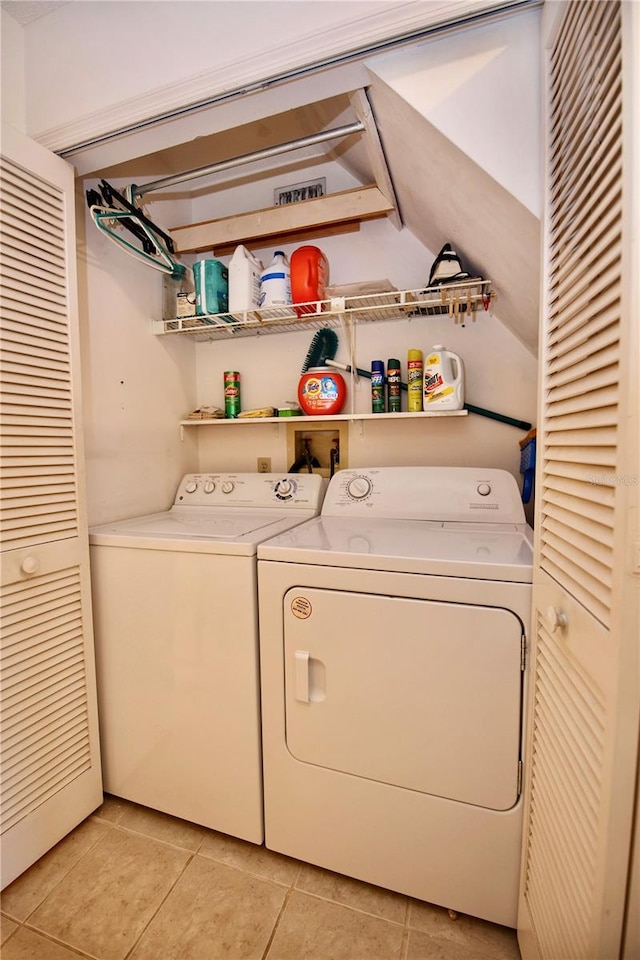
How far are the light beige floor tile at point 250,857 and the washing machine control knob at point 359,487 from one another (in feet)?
4.36

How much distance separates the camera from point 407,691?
116cm

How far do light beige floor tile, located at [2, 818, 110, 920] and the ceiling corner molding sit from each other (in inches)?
95.1

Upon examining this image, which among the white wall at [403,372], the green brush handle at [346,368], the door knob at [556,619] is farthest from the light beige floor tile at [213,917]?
the green brush handle at [346,368]

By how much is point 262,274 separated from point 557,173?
4.26 feet

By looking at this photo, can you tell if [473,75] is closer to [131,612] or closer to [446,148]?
[446,148]

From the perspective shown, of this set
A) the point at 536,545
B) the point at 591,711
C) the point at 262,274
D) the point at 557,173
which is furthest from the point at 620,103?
the point at 262,274

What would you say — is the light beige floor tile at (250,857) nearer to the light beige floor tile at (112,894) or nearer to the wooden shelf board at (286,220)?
the light beige floor tile at (112,894)

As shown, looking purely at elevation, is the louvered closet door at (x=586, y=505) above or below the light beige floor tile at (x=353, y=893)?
above

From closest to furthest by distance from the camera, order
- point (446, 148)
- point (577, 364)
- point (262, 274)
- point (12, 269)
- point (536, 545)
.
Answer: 1. point (577, 364)
2. point (536, 545)
3. point (446, 148)
4. point (12, 269)
5. point (262, 274)

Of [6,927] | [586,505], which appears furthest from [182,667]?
[586,505]

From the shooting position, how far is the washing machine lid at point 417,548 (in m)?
1.10

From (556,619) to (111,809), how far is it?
1.83 metres

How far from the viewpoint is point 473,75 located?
3.43 ft

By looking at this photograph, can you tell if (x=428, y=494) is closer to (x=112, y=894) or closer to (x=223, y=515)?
(x=223, y=515)
